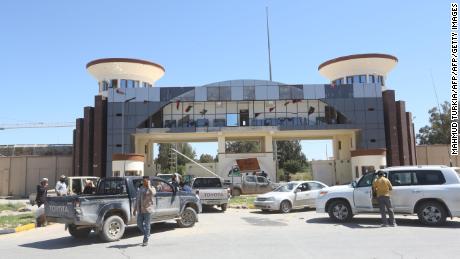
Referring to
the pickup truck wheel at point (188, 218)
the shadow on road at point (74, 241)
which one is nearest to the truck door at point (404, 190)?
the pickup truck wheel at point (188, 218)

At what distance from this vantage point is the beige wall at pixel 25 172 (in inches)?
1704

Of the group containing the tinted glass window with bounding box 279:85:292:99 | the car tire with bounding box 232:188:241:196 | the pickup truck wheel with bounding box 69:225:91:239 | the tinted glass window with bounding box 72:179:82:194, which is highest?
the tinted glass window with bounding box 279:85:292:99

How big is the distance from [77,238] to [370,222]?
9.49 metres

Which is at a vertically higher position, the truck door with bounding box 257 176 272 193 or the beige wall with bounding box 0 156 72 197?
the beige wall with bounding box 0 156 72 197

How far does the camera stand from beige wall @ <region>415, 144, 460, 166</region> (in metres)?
44.0

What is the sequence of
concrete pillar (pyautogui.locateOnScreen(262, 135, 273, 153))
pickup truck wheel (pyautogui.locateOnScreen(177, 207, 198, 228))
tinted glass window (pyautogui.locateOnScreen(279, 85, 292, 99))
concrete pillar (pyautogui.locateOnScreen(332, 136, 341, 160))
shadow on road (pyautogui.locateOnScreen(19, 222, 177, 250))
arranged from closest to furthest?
shadow on road (pyautogui.locateOnScreen(19, 222, 177, 250))
pickup truck wheel (pyautogui.locateOnScreen(177, 207, 198, 228))
tinted glass window (pyautogui.locateOnScreen(279, 85, 292, 99))
concrete pillar (pyautogui.locateOnScreen(262, 135, 273, 153))
concrete pillar (pyautogui.locateOnScreen(332, 136, 341, 160))

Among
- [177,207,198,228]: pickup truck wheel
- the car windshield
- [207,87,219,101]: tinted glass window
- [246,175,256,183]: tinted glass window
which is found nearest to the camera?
[177,207,198,228]: pickup truck wheel

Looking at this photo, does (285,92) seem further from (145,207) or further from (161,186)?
(145,207)

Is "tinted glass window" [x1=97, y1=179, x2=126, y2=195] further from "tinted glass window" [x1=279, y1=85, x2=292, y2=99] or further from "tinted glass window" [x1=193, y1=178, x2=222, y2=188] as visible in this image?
"tinted glass window" [x1=279, y1=85, x2=292, y2=99]

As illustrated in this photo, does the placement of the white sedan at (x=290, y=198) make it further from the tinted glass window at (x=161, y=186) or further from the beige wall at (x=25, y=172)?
the beige wall at (x=25, y=172)

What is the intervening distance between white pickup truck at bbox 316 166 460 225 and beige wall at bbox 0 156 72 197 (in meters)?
35.1

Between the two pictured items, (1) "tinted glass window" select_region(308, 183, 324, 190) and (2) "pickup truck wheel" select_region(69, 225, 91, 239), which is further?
(1) "tinted glass window" select_region(308, 183, 324, 190)

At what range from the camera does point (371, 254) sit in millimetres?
8938

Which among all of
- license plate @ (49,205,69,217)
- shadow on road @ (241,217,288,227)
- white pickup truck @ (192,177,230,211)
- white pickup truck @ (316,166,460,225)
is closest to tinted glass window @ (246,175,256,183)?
white pickup truck @ (192,177,230,211)
